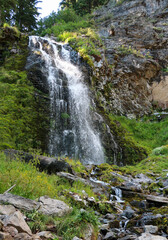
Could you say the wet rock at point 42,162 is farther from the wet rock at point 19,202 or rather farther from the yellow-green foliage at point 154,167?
the yellow-green foliage at point 154,167

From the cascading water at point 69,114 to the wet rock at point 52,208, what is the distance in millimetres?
6619

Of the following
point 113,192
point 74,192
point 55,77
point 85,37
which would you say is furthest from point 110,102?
point 74,192

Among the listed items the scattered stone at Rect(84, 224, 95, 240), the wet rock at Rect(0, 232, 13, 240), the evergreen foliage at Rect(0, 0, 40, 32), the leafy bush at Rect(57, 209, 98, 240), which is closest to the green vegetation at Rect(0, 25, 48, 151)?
the leafy bush at Rect(57, 209, 98, 240)

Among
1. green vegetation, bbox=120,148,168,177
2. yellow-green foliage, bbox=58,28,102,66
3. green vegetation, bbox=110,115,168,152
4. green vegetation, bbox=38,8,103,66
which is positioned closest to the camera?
green vegetation, bbox=120,148,168,177

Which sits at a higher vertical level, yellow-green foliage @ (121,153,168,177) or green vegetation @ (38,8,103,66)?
green vegetation @ (38,8,103,66)

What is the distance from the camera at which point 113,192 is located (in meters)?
→ 6.44

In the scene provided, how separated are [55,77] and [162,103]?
11.6 metres

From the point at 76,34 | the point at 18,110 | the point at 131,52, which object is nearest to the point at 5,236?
the point at 18,110

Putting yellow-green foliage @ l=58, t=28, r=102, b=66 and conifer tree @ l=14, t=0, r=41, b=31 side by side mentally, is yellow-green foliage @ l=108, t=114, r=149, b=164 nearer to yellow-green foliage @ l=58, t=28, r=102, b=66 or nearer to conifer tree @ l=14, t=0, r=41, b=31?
yellow-green foliage @ l=58, t=28, r=102, b=66

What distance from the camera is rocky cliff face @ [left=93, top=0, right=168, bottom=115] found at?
1759cm

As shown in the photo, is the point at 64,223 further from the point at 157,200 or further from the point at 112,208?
the point at 157,200

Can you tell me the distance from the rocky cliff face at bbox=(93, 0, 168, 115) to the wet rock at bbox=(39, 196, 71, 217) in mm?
12960

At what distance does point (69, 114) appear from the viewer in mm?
11812

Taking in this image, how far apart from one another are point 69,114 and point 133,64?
10.4 metres
